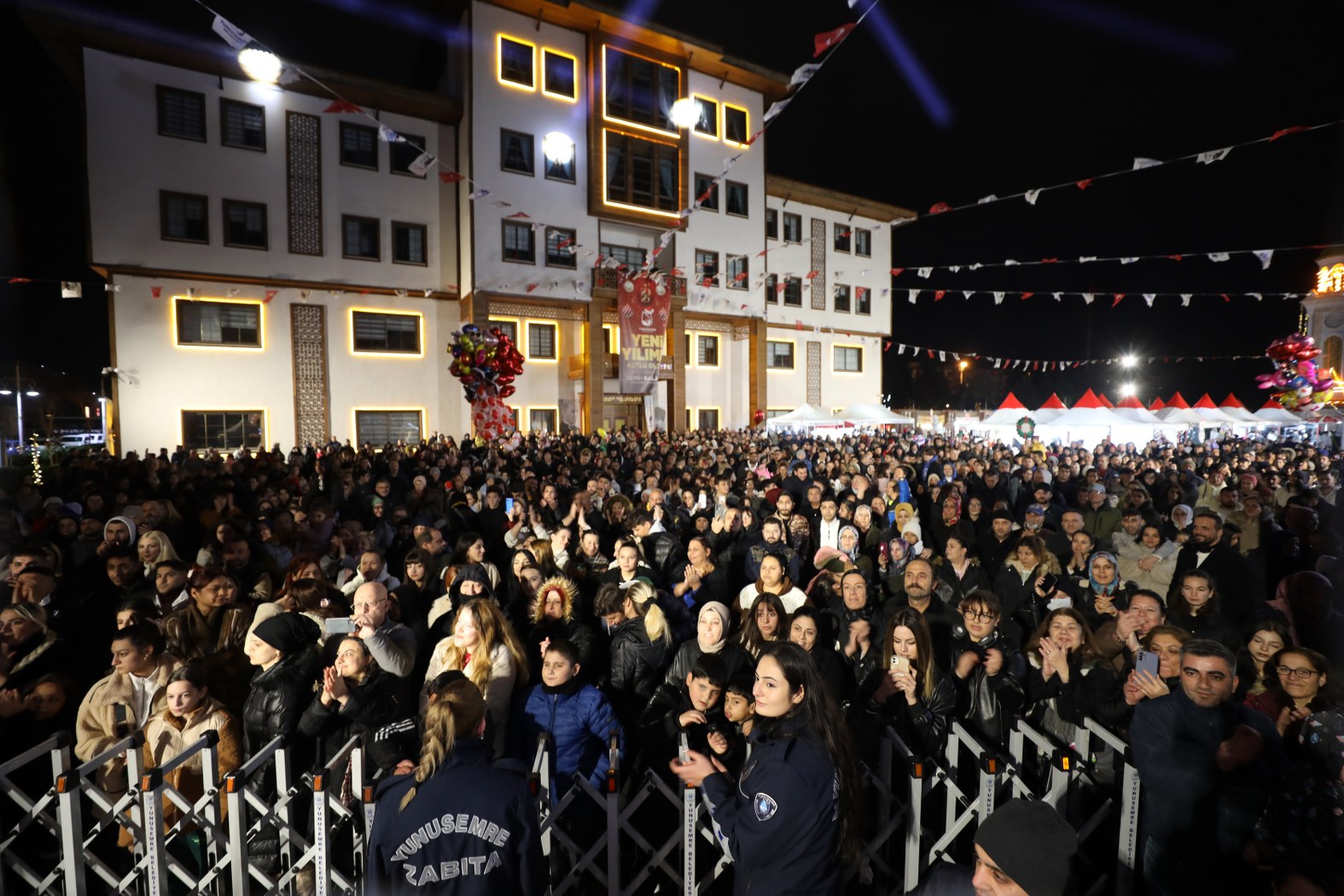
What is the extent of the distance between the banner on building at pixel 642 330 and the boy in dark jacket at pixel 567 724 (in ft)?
78.7

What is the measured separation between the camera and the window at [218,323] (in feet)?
74.5

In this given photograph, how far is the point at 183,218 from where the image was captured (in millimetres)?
22391

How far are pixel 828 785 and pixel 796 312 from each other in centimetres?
3438

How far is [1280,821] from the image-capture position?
2.51 meters

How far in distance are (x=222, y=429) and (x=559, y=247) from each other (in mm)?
14774

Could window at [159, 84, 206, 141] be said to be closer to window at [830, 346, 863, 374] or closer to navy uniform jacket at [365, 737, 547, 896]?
navy uniform jacket at [365, 737, 547, 896]

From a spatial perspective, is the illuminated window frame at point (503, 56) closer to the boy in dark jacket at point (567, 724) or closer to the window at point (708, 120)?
the window at point (708, 120)

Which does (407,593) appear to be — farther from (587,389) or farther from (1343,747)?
(587,389)

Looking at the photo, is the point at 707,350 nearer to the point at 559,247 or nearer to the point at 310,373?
the point at 559,247

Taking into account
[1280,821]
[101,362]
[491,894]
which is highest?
[101,362]

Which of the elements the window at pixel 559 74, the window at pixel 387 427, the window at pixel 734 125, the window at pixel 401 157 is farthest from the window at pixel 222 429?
the window at pixel 734 125

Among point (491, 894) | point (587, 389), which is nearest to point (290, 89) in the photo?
point (587, 389)

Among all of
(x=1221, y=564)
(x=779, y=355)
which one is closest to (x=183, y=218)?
(x=779, y=355)

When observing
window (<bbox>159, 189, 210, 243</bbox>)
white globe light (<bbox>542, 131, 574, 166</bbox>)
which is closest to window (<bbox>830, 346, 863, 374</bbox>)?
white globe light (<bbox>542, 131, 574, 166</bbox>)
